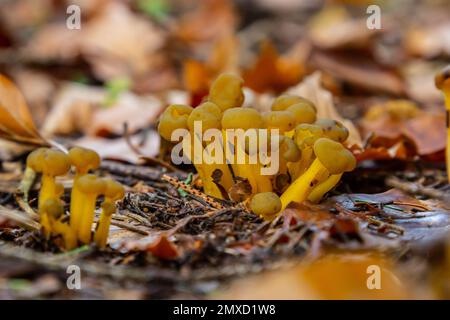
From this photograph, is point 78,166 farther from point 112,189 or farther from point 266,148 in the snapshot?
point 266,148

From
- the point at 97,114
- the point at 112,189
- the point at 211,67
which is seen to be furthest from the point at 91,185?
the point at 211,67

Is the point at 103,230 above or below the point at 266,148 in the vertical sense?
below

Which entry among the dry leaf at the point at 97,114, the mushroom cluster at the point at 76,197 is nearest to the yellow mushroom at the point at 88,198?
the mushroom cluster at the point at 76,197

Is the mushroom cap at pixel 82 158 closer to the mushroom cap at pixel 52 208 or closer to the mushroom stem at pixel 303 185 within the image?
the mushroom cap at pixel 52 208

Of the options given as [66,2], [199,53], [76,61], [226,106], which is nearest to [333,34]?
[199,53]

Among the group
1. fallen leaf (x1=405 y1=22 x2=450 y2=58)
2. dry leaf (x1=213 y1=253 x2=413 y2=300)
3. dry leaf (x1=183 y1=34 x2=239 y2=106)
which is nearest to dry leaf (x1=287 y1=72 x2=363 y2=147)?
dry leaf (x1=183 y1=34 x2=239 y2=106)
